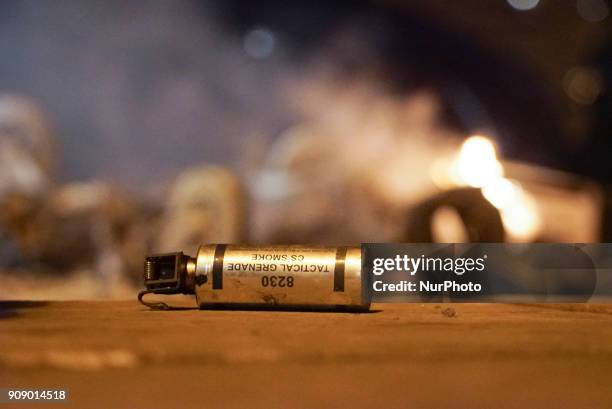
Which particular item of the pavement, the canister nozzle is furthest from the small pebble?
the canister nozzle

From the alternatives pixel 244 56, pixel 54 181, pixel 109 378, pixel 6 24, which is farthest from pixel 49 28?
pixel 109 378

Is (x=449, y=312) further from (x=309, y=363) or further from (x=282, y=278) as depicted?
(x=309, y=363)

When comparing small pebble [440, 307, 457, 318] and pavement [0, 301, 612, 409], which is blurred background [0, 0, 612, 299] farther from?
pavement [0, 301, 612, 409]

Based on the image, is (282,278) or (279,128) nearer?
(282,278)

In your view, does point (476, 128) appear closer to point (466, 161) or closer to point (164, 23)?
point (466, 161)

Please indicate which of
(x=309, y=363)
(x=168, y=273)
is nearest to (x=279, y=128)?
(x=168, y=273)
